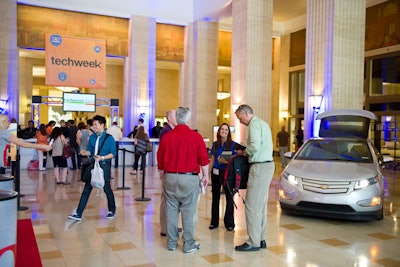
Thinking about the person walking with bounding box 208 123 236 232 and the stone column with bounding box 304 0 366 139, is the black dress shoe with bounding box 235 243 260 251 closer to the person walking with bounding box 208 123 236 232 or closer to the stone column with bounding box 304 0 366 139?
the person walking with bounding box 208 123 236 232

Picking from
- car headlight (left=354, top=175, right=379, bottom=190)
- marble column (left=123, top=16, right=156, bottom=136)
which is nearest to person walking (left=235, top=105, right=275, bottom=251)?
car headlight (left=354, top=175, right=379, bottom=190)

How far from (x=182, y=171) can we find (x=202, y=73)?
48.9ft

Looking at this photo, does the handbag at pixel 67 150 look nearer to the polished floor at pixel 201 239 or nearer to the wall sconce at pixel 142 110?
the polished floor at pixel 201 239

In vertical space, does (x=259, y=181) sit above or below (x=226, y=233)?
above

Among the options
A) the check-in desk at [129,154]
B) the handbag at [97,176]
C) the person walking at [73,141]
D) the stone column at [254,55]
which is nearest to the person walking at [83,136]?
the person walking at [73,141]

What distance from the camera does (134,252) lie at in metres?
4.58

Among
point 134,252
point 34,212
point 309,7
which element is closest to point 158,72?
point 309,7

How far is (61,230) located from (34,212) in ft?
4.50

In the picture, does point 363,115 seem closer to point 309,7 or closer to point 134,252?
point 309,7

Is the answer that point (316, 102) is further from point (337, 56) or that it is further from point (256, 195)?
point (256, 195)

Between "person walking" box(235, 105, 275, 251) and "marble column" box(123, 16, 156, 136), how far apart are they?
14.4 m

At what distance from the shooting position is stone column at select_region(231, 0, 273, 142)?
1470cm

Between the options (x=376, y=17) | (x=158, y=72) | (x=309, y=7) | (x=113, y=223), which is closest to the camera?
(x=113, y=223)

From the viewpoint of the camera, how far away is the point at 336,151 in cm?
695
